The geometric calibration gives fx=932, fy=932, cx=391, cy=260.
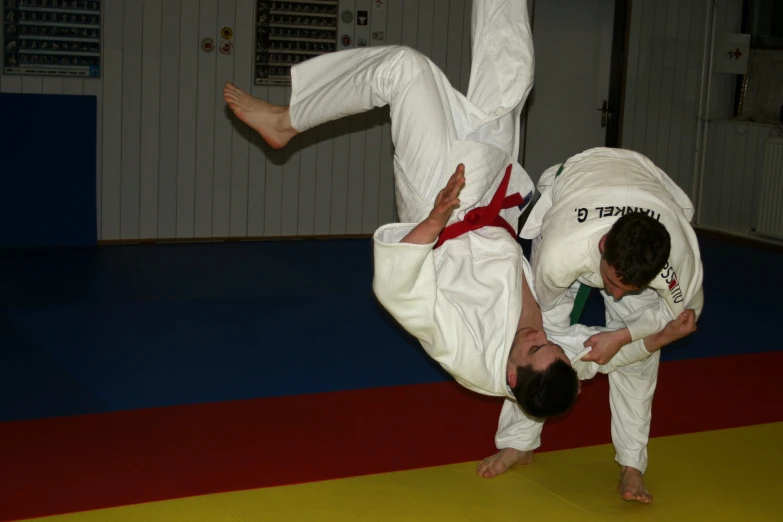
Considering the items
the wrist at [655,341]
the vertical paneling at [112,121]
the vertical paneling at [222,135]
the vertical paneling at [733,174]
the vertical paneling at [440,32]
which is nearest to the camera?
the wrist at [655,341]

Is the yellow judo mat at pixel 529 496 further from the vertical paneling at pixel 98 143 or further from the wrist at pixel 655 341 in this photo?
the vertical paneling at pixel 98 143

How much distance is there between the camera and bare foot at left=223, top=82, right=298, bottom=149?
138 inches

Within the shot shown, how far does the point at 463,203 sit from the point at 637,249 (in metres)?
0.69

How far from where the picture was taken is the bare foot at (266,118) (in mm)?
3510

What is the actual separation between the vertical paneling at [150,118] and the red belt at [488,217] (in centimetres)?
459

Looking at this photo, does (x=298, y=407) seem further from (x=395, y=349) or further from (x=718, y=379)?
(x=718, y=379)

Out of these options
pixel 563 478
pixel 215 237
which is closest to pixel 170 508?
pixel 563 478

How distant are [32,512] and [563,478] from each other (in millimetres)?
1846

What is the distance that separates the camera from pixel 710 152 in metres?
9.23

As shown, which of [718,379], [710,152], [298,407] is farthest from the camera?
[710,152]

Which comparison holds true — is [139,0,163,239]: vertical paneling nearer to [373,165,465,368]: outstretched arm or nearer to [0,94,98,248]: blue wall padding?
[0,94,98,248]: blue wall padding

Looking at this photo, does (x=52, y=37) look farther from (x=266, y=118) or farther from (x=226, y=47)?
(x=266, y=118)

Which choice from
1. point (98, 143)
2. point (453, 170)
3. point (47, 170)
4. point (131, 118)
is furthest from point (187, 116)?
point (453, 170)

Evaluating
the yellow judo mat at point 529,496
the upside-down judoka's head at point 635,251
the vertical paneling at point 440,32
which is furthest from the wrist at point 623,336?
the vertical paneling at point 440,32
